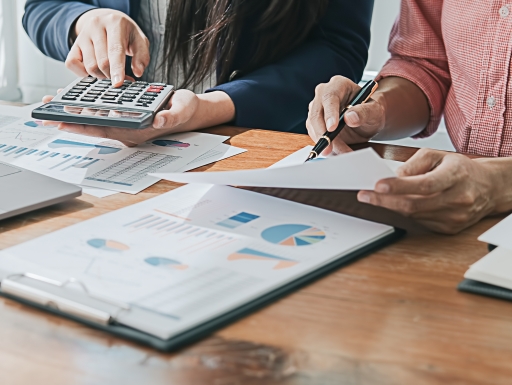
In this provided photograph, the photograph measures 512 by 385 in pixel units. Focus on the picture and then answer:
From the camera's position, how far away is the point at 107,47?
1.03 m

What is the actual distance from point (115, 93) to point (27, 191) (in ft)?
0.97

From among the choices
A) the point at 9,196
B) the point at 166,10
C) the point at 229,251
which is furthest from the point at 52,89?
the point at 229,251

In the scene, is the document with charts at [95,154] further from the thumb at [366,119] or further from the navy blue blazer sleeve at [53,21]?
the navy blue blazer sleeve at [53,21]

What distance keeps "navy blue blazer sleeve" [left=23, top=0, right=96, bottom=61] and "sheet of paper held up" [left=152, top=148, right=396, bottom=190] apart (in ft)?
2.47

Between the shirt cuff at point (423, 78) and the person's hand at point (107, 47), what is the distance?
433 millimetres

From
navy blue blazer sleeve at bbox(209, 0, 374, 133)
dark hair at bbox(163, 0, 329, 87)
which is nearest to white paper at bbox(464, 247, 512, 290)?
navy blue blazer sleeve at bbox(209, 0, 374, 133)

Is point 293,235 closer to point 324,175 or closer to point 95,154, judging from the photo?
point 324,175

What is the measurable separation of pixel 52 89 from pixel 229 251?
2.63m

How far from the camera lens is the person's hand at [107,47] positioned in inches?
39.9

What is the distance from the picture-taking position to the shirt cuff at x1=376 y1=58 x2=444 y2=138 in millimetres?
1143

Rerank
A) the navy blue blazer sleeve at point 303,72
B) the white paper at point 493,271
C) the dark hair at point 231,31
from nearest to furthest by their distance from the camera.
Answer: the white paper at point 493,271 < the navy blue blazer sleeve at point 303,72 < the dark hair at point 231,31

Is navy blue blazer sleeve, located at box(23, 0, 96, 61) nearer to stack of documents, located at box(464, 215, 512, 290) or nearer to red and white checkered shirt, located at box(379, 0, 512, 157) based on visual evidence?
red and white checkered shirt, located at box(379, 0, 512, 157)

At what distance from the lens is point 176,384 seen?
37 centimetres

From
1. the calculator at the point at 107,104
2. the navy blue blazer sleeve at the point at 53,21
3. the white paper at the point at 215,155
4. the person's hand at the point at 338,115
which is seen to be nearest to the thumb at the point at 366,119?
the person's hand at the point at 338,115
